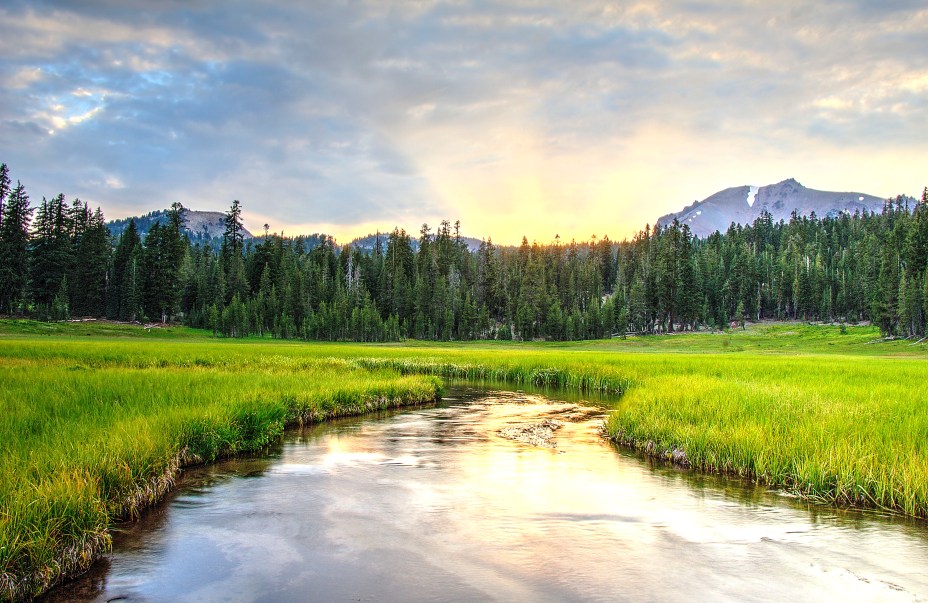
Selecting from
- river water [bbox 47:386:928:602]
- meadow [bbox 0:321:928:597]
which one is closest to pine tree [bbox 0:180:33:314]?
meadow [bbox 0:321:928:597]

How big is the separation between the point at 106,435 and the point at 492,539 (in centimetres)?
866

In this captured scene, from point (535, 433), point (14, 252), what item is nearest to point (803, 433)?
point (535, 433)

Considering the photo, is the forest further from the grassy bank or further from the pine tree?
the grassy bank

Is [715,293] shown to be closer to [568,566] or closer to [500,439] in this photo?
[500,439]

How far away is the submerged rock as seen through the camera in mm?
17880

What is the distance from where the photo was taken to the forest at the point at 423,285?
9406 cm

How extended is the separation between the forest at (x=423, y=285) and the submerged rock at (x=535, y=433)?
8638 cm

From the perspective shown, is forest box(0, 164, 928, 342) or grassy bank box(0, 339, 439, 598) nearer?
grassy bank box(0, 339, 439, 598)

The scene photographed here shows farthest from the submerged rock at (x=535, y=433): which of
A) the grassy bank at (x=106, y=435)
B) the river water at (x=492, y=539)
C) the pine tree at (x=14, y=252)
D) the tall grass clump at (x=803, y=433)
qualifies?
the pine tree at (x=14, y=252)

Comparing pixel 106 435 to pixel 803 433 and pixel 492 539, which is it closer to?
pixel 492 539

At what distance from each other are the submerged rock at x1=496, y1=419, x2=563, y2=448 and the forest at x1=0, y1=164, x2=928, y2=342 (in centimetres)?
8638

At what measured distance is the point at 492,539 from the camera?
9.66 m

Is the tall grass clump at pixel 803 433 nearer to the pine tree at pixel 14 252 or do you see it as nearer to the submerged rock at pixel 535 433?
the submerged rock at pixel 535 433

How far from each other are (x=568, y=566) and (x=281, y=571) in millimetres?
4611
